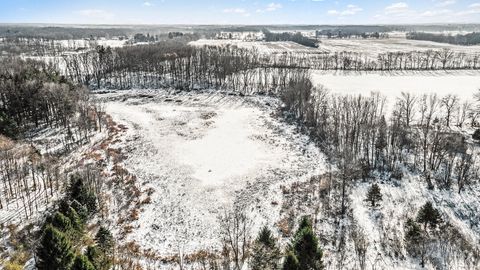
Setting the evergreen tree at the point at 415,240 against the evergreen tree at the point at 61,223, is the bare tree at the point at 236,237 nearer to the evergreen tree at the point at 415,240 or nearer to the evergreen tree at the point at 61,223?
the evergreen tree at the point at 61,223

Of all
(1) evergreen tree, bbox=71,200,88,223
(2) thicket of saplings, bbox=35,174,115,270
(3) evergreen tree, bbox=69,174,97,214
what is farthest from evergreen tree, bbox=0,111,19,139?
(1) evergreen tree, bbox=71,200,88,223

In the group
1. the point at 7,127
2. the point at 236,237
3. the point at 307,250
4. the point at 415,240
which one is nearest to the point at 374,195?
the point at 415,240

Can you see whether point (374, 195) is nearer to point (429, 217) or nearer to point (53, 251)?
point (429, 217)

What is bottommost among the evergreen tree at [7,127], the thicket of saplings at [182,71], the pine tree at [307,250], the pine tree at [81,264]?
the pine tree at [307,250]

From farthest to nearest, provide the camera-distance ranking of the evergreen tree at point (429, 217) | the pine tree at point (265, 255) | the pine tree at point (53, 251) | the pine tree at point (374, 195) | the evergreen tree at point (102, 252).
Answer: the pine tree at point (374, 195) < the evergreen tree at point (429, 217) < the pine tree at point (265, 255) < the evergreen tree at point (102, 252) < the pine tree at point (53, 251)

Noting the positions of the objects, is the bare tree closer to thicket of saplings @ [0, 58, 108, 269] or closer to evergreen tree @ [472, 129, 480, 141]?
thicket of saplings @ [0, 58, 108, 269]

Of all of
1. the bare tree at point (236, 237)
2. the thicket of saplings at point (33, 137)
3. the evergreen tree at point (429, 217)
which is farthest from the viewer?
the thicket of saplings at point (33, 137)

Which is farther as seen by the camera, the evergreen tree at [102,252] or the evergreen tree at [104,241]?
the evergreen tree at [104,241]

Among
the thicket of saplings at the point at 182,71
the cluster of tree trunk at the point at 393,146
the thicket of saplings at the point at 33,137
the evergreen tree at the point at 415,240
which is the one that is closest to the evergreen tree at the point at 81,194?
the thicket of saplings at the point at 33,137
